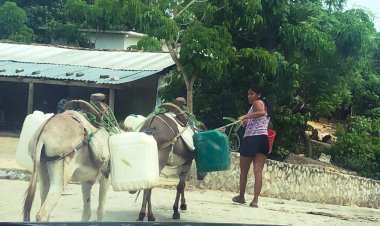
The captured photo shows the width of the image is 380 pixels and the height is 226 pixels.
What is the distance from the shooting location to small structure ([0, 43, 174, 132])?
19.4m

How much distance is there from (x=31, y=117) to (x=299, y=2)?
11.5 metres

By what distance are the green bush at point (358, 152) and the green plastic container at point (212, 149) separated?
43.1 ft

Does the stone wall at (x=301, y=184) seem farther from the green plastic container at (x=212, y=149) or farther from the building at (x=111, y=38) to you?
the building at (x=111, y=38)

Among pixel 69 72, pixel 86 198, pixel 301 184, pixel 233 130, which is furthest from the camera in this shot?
pixel 69 72

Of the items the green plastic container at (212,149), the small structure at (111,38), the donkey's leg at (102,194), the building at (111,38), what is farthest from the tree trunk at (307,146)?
the donkey's leg at (102,194)

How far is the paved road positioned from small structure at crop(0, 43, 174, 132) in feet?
26.4

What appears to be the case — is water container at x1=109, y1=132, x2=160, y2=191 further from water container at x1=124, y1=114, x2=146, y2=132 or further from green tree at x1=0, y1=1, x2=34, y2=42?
green tree at x1=0, y1=1, x2=34, y2=42

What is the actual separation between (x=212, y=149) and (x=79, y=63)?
1419cm

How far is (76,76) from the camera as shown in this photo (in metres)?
19.5

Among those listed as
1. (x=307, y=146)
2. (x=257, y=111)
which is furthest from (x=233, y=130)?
(x=307, y=146)

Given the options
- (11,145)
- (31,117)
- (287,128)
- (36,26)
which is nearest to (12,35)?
(36,26)

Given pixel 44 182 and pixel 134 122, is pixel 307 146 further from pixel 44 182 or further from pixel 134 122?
pixel 44 182

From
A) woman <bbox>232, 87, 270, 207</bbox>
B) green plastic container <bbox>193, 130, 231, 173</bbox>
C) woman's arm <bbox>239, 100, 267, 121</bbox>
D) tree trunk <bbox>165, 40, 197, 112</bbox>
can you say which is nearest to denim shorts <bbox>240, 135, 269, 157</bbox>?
woman <bbox>232, 87, 270, 207</bbox>

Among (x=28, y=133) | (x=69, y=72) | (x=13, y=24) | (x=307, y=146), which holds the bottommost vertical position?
(x=307, y=146)
